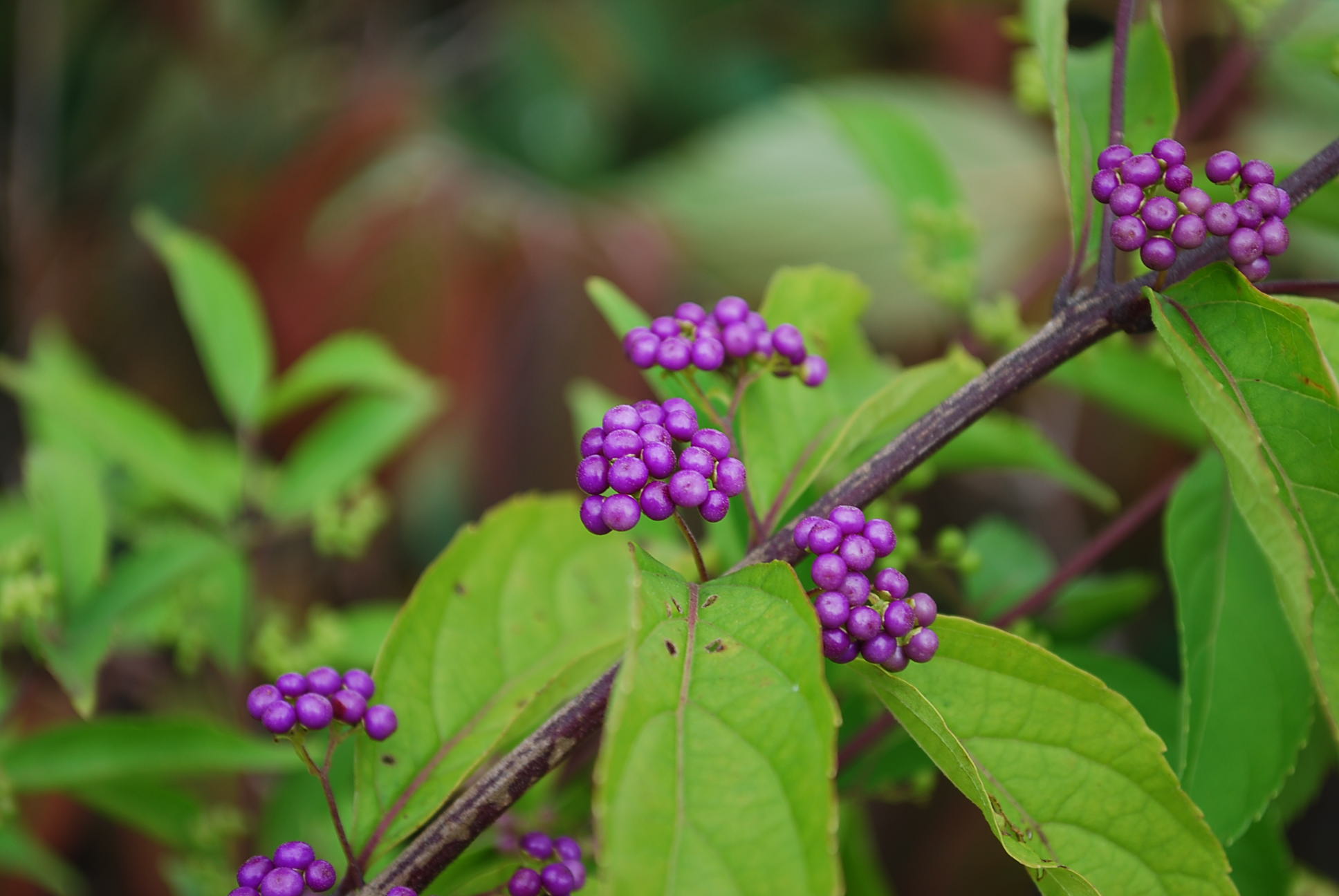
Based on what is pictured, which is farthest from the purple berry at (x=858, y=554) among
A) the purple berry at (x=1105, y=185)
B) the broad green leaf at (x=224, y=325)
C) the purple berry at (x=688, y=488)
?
the broad green leaf at (x=224, y=325)

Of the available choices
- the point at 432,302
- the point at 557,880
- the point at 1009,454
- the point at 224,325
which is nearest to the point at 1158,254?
the point at 1009,454

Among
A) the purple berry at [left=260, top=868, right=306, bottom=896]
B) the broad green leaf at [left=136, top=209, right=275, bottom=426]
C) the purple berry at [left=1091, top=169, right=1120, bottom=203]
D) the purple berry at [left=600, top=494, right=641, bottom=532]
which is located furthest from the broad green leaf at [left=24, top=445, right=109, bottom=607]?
the purple berry at [left=1091, top=169, right=1120, bottom=203]

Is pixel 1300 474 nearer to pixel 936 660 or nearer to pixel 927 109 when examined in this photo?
pixel 936 660

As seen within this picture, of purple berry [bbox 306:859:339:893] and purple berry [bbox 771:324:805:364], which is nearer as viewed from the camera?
purple berry [bbox 306:859:339:893]

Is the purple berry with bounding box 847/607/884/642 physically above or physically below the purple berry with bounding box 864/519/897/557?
below

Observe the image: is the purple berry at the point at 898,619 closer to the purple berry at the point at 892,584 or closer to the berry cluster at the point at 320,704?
the purple berry at the point at 892,584

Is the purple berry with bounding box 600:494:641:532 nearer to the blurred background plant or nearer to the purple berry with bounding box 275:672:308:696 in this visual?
the purple berry with bounding box 275:672:308:696
